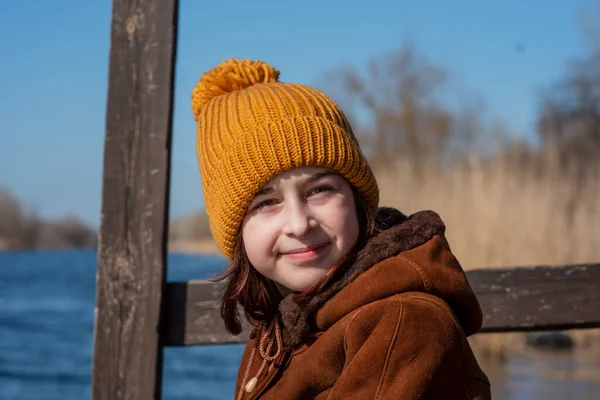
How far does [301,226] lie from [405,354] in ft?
1.13

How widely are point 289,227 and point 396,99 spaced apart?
12.4 m

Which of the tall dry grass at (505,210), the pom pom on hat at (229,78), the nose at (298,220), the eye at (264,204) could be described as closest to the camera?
the nose at (298,220)

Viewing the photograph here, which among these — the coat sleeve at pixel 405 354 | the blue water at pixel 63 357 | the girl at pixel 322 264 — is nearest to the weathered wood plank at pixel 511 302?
the blue water at pixel 63 357

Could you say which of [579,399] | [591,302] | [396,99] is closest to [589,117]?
[396,99]

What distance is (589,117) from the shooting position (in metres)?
16.8

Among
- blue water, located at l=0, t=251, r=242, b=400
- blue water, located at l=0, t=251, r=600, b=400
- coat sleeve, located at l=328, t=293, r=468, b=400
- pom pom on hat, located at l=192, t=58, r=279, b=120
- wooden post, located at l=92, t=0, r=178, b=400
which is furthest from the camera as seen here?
blue water, located at l=0, t=251, r=242, b=400

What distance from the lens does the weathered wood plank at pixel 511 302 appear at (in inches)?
107

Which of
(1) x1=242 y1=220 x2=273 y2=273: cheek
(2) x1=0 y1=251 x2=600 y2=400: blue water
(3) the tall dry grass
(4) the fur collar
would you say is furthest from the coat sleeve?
(3) the tall dry grass

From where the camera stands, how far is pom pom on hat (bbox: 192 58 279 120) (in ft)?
6.85

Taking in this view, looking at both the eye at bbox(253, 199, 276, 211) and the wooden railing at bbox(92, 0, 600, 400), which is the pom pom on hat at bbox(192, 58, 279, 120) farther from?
the wooden railing at bbox(92, 0, 600, 400)

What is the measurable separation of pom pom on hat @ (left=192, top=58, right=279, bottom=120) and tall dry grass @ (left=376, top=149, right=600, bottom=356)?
3813mm

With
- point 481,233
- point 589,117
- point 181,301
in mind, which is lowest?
point 589,117

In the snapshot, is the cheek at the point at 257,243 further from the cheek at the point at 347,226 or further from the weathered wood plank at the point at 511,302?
the weathered wood plank at the point at 511,302

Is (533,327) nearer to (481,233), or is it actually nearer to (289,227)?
(289,227)
